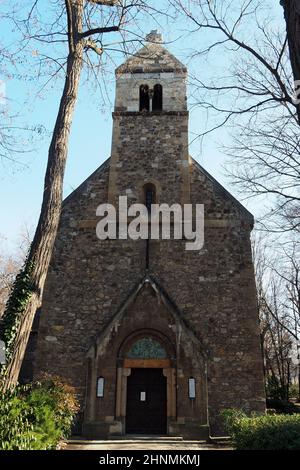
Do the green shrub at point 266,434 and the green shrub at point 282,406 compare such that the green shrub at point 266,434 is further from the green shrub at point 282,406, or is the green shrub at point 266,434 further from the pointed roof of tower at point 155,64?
the pointed roof of tower at point 155,64

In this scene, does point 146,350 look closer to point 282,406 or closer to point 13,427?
point 13,427

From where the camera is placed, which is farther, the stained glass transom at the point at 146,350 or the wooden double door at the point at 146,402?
the stained glass transom at the point at 146,350

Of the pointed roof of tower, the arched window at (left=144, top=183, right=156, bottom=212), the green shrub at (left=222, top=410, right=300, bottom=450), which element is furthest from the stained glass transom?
the pointed roof of tower

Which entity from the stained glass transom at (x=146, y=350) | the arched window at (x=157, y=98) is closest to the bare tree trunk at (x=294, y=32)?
the stained glass transom at (x=146, y=350)

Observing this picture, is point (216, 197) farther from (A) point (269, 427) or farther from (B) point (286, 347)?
(B) point (286, 347)

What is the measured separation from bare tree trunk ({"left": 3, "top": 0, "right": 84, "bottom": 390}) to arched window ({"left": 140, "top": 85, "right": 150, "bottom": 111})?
8.95m

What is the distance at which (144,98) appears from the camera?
1912cm

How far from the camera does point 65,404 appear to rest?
36.0 feet

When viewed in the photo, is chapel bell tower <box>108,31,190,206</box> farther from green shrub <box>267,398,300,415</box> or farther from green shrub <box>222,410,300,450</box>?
green shrub <box>267,398,300,415</box>

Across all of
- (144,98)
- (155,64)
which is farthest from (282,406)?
(155,64)

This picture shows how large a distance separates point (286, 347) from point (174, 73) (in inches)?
1038

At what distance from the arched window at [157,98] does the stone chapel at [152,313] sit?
2.50 meters

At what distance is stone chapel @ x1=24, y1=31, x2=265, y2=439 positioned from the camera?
13273mm

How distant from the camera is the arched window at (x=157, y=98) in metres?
18.8
